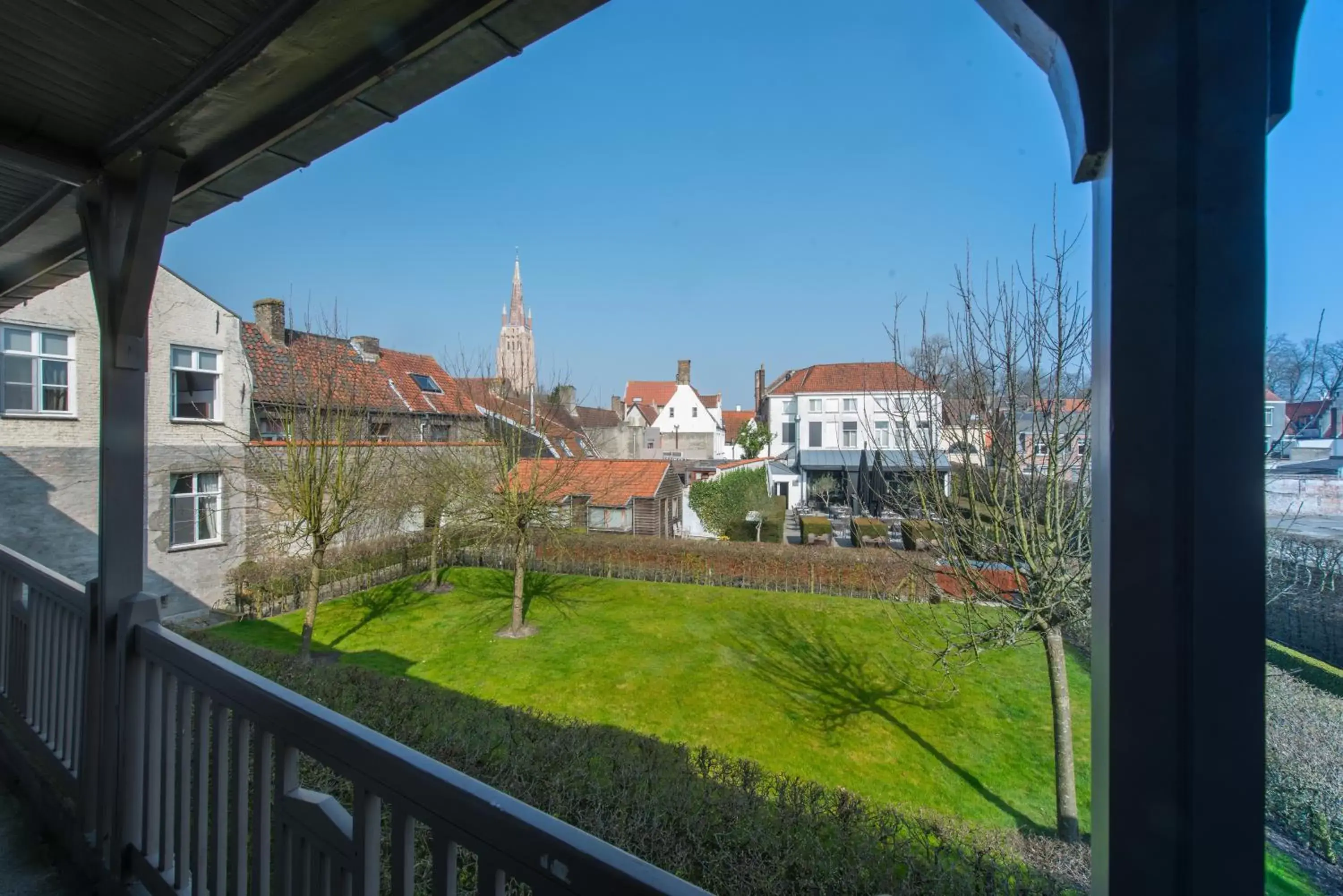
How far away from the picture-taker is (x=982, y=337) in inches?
224

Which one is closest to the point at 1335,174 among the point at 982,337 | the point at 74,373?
the point at 982,337

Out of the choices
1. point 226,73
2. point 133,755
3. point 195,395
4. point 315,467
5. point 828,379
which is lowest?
point 133,755

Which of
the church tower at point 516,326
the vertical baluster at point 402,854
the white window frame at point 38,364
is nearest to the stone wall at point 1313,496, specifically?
the vertical baluster at point 402,854

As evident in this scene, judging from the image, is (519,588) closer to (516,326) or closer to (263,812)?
(263,812)

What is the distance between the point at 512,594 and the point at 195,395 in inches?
320

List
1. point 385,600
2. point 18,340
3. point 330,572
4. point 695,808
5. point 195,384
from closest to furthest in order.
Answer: point 695,808
point 18,340
point 195,384
point 330,572
point 385,600

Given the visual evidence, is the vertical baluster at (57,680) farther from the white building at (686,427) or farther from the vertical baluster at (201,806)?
the white building at (686,427)

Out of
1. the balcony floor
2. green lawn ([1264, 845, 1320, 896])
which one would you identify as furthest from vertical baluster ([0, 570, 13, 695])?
green lawn ([1264, 845, 1320, 896])

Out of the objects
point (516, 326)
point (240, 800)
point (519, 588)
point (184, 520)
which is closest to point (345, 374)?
point (184, 520)

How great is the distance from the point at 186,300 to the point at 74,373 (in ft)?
8.16

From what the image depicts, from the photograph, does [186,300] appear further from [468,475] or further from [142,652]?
[142,652]

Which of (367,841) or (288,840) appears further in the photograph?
(288,840)

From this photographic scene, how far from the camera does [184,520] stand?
13148 millimetres

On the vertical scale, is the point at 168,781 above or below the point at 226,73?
below
